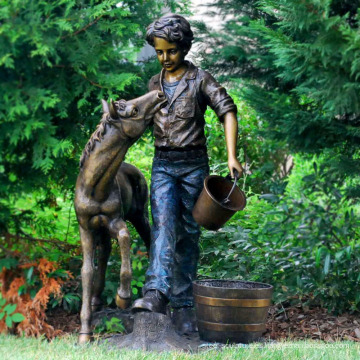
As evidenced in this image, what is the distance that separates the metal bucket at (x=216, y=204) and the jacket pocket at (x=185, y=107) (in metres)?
0.56

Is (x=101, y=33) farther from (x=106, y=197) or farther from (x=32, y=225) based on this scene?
(x=32, y=225)

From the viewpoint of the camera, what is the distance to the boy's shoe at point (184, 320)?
5.08 m

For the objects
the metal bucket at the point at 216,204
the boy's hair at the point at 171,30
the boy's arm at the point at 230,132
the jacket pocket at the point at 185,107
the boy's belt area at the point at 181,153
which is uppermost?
the boy's hair at the point at 171,30

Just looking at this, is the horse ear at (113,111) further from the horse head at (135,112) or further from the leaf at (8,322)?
the leaf at (8,322)

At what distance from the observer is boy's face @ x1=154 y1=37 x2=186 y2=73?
4770 millimetres

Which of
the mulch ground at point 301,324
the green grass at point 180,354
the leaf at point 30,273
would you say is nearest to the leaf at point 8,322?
the green grass at point 180,354

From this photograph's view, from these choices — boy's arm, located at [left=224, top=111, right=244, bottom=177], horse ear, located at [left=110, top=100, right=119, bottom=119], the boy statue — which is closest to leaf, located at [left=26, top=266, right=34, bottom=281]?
the boy statue

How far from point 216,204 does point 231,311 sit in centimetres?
82

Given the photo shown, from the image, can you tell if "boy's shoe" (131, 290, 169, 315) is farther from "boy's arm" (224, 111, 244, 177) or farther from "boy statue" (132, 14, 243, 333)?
"boy's arm" (224, 111, 244, 177)

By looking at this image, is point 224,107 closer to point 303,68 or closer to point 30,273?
point 303,68

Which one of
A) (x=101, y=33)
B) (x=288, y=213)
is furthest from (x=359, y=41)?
(x=288, y=213)

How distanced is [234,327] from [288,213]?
189 cm

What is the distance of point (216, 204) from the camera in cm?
448

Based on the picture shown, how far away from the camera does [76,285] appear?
227 inches
